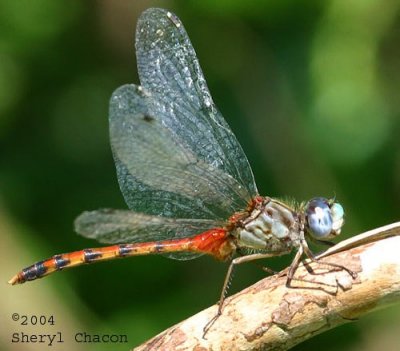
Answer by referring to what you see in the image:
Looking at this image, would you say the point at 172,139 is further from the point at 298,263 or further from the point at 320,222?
the point at 298,263

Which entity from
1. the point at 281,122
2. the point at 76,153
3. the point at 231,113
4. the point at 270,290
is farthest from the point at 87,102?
the point at 270,290

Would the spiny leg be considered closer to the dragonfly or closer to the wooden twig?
the wooden twig

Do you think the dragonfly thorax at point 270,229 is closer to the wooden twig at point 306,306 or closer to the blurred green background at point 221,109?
the blurred green background at point 221,109

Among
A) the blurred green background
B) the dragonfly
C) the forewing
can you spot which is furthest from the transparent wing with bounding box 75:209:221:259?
the blurred green background

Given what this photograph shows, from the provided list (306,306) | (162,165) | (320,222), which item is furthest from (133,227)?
(306,306)

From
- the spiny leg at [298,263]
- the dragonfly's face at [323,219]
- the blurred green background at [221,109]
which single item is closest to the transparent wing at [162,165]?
the dragonfly's face at [323,219]

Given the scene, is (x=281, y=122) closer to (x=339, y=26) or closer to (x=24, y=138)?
(x=339, y=26)
